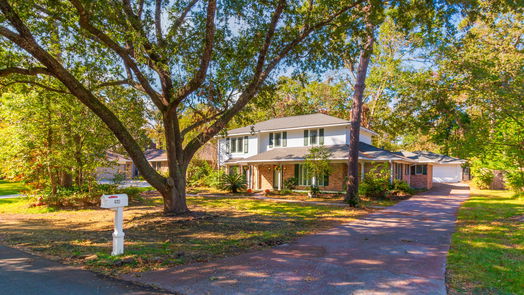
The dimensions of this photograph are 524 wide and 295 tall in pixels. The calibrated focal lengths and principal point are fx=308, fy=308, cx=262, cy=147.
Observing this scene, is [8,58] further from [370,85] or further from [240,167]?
[370,85]

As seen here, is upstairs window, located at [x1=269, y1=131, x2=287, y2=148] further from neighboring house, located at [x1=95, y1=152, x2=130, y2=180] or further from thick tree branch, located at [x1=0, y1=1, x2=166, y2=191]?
thick tree branch, located at [x1=0, y1=1, x2=166, y2=191]

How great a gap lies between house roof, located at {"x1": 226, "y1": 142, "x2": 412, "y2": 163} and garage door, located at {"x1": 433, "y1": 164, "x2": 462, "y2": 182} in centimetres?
2221

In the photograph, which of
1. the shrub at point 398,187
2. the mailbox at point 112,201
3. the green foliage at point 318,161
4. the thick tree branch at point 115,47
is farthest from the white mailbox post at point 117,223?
the shrub at point 398,187

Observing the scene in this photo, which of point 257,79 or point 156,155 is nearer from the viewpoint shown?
point 257,79

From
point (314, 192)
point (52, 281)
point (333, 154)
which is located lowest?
point (314, 192)

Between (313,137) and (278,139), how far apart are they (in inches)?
127

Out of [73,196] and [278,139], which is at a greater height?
[278,139]

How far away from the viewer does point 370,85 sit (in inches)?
1204

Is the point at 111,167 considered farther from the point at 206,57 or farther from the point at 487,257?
the point at 487,257

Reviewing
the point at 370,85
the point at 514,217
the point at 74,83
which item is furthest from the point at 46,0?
the point at 370,85

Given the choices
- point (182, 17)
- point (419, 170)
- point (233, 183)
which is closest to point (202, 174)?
point (233, 183)

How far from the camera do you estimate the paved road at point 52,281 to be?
4180mm

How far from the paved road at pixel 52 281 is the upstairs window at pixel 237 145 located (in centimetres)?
2171

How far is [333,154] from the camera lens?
20031 mm
